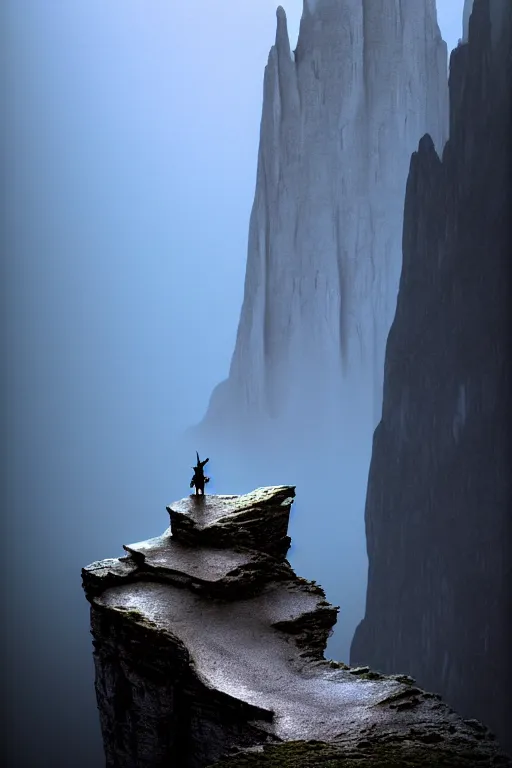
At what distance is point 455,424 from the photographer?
20.8 meters

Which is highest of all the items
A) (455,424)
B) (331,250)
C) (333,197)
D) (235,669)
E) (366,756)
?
(333,197)

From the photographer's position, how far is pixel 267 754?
5.90 m

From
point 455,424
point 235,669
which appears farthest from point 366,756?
point 455,424

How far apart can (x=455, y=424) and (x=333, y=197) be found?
758cm

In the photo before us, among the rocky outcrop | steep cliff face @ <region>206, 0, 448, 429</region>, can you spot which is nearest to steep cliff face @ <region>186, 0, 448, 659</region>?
steep cliff face @ <region>206, 0, 448, 429</region>

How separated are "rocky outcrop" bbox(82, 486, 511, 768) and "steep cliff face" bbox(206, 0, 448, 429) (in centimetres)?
1310

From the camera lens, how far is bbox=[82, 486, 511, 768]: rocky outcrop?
6191mm

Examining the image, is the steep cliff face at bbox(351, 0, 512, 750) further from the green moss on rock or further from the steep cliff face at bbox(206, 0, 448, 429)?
the green moss on rock

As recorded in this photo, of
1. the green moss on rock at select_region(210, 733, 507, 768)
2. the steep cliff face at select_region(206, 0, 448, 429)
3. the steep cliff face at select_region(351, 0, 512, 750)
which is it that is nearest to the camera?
the green moss on rock at select_region(210, 733, 507, 768)

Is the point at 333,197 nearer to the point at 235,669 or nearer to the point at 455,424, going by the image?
the point at 455,424

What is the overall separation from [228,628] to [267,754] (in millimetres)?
2217

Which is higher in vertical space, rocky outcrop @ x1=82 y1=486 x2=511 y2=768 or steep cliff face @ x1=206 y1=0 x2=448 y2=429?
steep cliff face @ x1=206 y1=0 x2=448 y2=429

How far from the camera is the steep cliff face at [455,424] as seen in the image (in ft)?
64.7

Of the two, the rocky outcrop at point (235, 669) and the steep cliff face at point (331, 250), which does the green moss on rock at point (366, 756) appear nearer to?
the rocky outcrop at point (235, 669)
